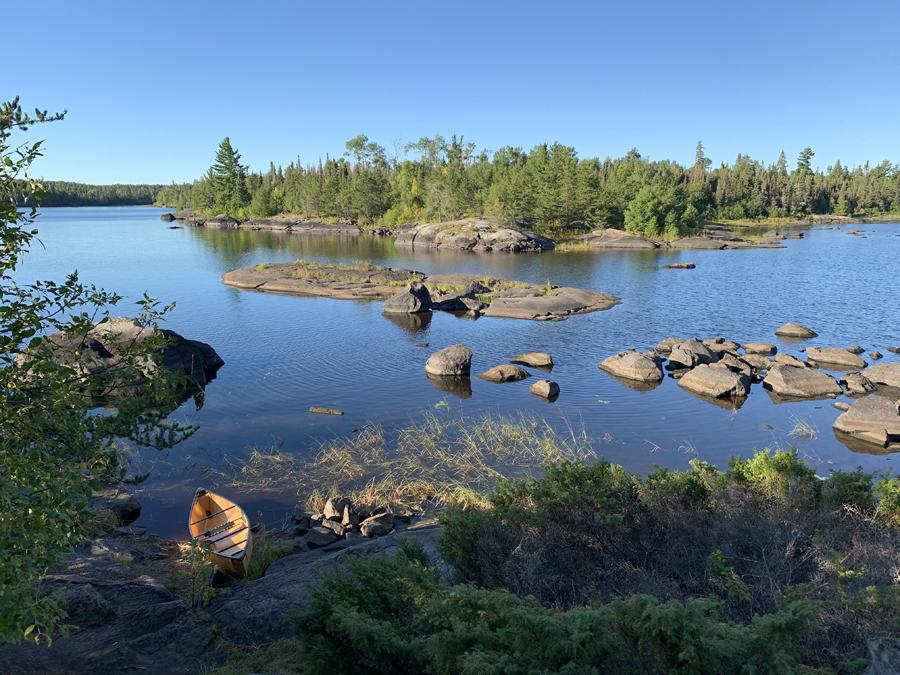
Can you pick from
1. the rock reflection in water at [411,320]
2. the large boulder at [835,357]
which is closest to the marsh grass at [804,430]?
the large boulder at [835,357]

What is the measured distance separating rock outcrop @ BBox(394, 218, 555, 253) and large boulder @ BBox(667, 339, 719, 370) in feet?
162

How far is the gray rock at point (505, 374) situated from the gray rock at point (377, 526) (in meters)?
11.7

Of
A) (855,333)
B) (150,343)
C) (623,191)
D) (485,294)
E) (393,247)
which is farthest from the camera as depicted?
(623,191)

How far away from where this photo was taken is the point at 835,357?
1001 inches

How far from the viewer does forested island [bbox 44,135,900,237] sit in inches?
3509

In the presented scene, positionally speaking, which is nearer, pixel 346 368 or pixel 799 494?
pixel 799 494

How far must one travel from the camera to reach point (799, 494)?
29.7 ft

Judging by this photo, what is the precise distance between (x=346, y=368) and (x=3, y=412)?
20622 mm

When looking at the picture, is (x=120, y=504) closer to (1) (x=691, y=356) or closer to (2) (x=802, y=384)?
(1) (x=691, y=356)

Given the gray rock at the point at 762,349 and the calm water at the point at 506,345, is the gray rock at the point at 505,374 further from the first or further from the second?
the gray rock at the point at 762,349

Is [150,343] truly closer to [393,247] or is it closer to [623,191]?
[393,247]

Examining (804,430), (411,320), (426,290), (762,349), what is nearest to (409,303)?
(411,320)

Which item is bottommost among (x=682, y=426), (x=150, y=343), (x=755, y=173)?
(x=682, y=426)

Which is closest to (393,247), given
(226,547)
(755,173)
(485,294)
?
(485,294)
